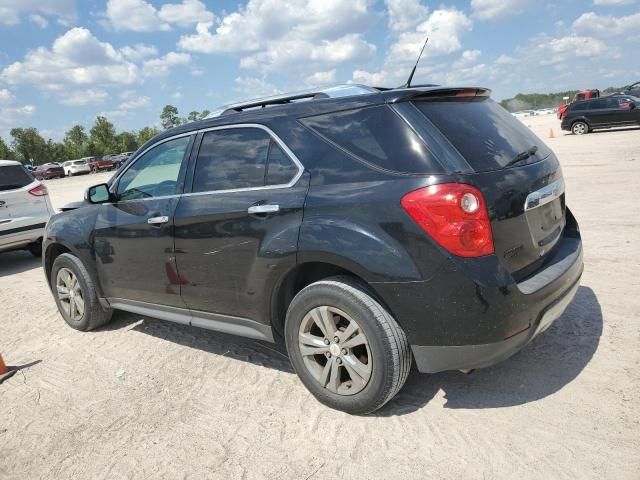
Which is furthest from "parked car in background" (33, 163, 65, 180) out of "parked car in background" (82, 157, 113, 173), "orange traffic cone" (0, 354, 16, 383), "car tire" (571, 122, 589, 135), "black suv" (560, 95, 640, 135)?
"orange traffic cone" (0, 354, 16, 383)

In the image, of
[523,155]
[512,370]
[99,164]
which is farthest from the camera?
[99,164]

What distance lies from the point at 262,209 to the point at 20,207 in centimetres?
683

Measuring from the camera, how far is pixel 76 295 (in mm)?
4910

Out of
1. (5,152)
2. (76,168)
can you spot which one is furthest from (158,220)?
(5,152)

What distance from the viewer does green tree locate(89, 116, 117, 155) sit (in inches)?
2979

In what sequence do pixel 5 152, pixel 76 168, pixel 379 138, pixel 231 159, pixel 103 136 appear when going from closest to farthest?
pixel 379 138 → pixel 231 159 → pixel 76 168 → pixel 5 152 → pixel 103 136

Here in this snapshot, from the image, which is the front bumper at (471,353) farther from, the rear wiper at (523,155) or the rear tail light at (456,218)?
the rear wiper at (523,155)

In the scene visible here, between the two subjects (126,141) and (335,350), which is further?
(126,141)

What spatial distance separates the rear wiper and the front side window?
125 centimetres

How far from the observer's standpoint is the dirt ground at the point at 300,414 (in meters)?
2.58

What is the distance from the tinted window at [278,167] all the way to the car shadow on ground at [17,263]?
680 cm

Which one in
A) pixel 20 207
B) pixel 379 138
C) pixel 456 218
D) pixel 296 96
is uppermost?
pixel 296 96

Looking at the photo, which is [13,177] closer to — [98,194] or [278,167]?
[98,194]

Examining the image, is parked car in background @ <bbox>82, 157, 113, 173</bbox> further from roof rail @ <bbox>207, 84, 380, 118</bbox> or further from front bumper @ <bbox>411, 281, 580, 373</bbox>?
front bumper @ <bbox>411, 281, 580, 373</bbox>
